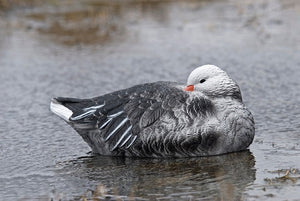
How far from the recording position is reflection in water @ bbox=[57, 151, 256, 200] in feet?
21.3

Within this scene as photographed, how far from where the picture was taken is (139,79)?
11898mm

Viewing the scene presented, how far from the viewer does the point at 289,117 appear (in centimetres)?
906

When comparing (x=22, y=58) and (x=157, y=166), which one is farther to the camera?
(x=22, y=58)

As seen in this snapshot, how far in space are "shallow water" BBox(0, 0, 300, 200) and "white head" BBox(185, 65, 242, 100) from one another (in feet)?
2.43

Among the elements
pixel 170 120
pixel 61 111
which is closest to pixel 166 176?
pixel 170 120

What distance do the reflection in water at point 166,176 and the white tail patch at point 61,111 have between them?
58cm

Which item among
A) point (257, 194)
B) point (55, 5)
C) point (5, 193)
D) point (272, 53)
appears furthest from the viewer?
point (55, 5)

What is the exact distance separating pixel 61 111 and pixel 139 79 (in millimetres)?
3735

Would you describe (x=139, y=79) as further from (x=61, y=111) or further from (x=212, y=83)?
(x=212, y=83)

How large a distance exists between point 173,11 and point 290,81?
7967mm

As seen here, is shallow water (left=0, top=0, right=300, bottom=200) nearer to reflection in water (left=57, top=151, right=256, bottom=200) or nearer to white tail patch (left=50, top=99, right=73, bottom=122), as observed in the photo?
reflection in water (left=57, top=151, right=256, bottom=200)

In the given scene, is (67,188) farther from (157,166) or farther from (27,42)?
(27,42)

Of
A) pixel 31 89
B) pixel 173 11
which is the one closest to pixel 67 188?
pixel 31 89

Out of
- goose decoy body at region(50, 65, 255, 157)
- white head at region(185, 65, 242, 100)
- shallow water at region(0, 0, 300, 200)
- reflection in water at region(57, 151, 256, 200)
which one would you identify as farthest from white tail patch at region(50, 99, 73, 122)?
white head at region(185, 65, 242, 100)
